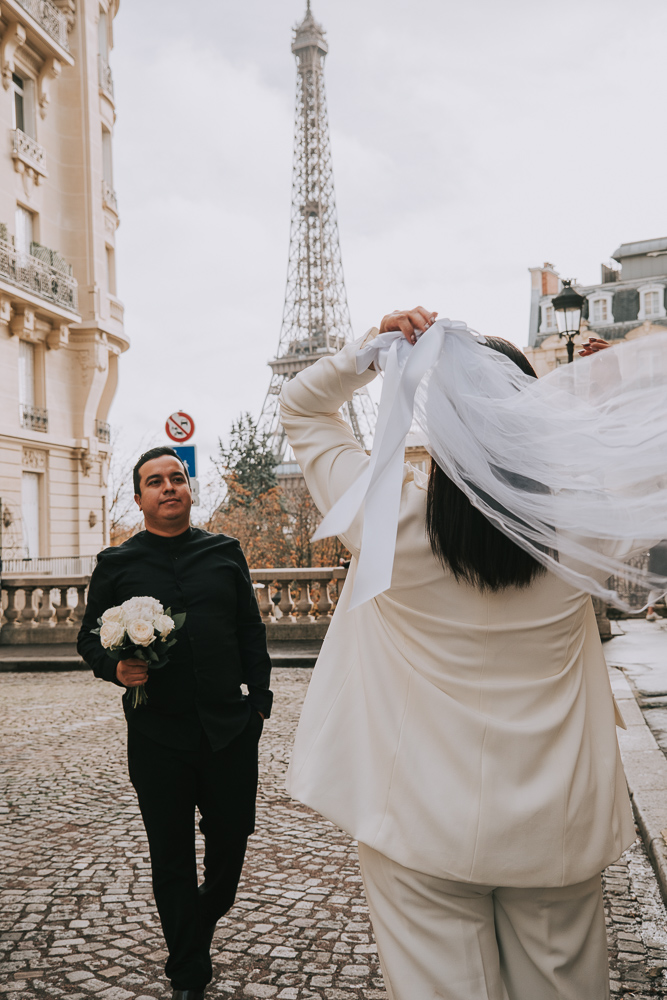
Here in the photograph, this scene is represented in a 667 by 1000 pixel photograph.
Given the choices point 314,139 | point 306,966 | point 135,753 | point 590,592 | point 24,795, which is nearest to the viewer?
point 590,592

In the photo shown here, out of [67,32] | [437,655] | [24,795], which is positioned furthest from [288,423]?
[67,32]

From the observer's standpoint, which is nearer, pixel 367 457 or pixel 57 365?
pixel 367 457

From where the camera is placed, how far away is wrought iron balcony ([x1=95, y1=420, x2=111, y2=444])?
84.8 ft

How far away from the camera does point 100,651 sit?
3.33 metres

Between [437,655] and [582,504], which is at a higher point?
[582,504]

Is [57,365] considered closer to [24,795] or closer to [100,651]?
[24,795]

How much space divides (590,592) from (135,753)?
6.04 ft

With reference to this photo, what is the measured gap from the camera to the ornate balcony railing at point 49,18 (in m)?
22.3

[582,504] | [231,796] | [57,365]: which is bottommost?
[231,796]

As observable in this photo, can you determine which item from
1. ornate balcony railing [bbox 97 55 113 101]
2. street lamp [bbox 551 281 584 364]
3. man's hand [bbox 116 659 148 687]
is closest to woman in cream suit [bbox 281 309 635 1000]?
man's hand [bbox 116 659 148 687]

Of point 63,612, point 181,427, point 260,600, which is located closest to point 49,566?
point 63,612

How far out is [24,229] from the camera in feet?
75.8

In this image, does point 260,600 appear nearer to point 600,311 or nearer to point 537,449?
point 537,449

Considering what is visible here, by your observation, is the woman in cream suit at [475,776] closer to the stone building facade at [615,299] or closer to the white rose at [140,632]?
the white rose at [140,632]
